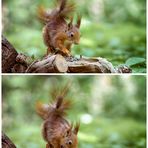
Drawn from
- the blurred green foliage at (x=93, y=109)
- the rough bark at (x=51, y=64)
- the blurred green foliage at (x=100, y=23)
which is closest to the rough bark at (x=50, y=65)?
the rough bark at (x=51, y=64)

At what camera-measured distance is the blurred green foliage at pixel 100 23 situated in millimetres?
2719

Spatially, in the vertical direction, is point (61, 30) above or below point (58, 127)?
above

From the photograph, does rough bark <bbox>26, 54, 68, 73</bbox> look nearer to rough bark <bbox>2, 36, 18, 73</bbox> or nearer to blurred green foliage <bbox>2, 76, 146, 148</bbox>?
rough bark <bbox>2, 36, 18, 73</bbox>

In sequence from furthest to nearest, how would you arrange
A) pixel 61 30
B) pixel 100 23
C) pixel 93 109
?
pixel 93 109 → pixel 100 23 → pixel 61 30

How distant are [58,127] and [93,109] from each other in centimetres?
171

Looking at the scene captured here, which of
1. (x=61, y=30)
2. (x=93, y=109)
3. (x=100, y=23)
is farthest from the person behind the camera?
(x=93, y=109)

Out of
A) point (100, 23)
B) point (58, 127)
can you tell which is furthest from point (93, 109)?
point (58, 127)

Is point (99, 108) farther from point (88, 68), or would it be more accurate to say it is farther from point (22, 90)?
point (88, 68)

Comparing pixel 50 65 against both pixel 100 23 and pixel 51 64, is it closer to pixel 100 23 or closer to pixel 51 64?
pixel 51 64

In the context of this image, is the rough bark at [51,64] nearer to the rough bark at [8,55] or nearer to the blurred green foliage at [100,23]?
the rough bark at [8,55]

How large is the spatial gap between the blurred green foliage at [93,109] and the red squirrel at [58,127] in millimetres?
959

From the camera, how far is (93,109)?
3553 mm

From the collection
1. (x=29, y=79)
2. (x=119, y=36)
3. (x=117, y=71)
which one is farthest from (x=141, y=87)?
(x=117, y=71)

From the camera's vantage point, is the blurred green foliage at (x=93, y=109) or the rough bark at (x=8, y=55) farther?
the blurred green foliage at (x=93, y=109)
